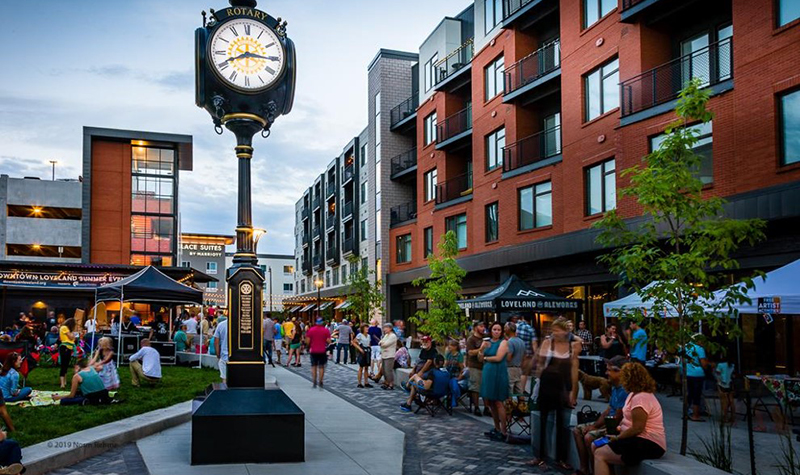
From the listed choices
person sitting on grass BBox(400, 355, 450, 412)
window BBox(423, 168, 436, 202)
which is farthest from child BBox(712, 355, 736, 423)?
window BBox(423, 168, 436, 202)

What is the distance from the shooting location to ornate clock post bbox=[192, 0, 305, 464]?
28.0 ft

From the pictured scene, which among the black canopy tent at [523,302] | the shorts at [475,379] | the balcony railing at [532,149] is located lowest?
the shorts at [475,379]

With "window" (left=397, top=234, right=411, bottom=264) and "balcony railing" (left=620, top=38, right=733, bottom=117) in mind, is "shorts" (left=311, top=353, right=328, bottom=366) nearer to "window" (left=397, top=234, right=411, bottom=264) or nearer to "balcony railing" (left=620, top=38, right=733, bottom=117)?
"balcony railing" (left=620, top=38, right=733, bottom=117)

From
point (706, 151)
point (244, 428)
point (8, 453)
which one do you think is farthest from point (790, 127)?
point (8, 453)

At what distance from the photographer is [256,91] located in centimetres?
889

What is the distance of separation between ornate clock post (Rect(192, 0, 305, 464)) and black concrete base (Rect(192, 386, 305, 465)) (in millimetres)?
11

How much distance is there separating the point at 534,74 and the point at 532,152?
3.02 meters

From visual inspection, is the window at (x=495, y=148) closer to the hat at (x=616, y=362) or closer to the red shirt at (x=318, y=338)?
the red shirt at (x=318, y=338)

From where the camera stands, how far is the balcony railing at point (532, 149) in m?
27.6

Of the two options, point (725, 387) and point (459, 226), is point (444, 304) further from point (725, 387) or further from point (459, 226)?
point (725, 387)

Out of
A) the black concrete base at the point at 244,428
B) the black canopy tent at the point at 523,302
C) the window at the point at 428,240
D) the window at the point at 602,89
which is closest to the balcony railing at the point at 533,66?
the window at the point at 602,89

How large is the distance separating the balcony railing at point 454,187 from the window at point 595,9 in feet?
40.6

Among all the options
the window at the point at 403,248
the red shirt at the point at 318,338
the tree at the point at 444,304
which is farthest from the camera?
the window at the point at 403,248

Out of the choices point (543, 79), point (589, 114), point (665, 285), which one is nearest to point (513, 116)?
point (543, 79)
